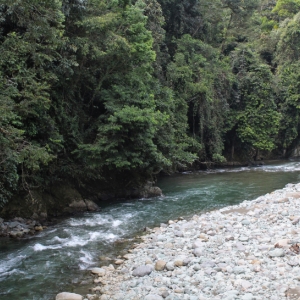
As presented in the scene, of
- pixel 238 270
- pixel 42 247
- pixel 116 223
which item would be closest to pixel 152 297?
pixel 238 270

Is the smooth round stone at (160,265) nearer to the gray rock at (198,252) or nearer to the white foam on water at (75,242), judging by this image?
the gray rock at (198,252)

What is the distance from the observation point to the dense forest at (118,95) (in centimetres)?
909

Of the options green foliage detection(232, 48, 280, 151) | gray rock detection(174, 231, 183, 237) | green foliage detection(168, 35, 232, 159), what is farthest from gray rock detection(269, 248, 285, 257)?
green foliage detection(232, 48, 280, 151)

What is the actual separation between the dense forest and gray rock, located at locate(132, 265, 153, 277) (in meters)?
3.77

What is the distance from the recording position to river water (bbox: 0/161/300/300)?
6.34 m

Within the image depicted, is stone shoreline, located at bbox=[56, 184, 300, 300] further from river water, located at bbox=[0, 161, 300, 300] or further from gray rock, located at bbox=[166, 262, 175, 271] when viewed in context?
river water, located at bbox=[0, 161, 300, 300]

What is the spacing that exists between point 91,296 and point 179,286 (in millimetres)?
1518

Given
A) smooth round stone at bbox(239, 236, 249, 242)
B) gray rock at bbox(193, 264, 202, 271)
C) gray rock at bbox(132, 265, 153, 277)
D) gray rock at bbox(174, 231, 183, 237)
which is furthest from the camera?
gray rock at bbox(174, 231, 183, 237)

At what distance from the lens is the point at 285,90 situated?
2847cm

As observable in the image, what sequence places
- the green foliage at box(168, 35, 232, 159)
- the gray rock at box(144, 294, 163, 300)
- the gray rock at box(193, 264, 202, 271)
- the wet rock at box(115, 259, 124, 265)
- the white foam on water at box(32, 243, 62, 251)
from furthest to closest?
the green foliage at box(168, 35, 232, 159) < the white foam on water at box(32, 243, 62, 251) < the wet rock at box(115, 259, 124, 265) < the gray rock at box(193, 264, 202, 271) < the gray rock at box(144, 294, 163, 300)

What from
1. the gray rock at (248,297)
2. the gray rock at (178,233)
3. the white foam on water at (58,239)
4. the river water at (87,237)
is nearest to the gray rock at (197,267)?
the gray rock at (248,297)

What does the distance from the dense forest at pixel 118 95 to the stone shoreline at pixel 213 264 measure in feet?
11.9

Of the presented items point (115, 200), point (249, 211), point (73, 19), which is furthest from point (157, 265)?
point (73, 19)

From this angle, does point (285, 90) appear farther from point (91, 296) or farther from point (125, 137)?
point (91, 296)
